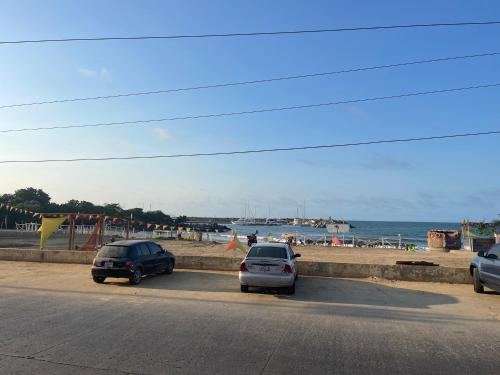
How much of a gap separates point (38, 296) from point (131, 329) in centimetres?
512

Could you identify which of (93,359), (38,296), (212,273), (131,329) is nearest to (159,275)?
(212,273)

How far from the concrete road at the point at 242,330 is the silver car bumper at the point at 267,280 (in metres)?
0.40

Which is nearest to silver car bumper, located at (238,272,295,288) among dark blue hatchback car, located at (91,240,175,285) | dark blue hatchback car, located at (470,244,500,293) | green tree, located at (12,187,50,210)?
dark blue hatchback car, located at (91,240,175,285)

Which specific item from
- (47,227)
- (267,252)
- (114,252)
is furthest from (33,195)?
(267,252)

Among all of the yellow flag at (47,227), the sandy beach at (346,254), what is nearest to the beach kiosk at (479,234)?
the sandy beach at (346,254)

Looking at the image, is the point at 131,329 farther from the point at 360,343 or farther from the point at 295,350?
the point at 360,343

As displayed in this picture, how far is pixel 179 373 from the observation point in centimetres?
615

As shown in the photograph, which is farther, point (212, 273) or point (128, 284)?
point (212, 273)

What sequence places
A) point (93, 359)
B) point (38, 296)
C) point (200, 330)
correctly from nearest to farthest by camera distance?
point (93, 359) → point (200, 330) → point (38, 296)

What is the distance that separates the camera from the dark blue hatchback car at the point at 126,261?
15219mm

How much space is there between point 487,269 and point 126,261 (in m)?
11.0

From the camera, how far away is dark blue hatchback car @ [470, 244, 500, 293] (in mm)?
12992

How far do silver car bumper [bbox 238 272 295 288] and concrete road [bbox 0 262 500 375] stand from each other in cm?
40

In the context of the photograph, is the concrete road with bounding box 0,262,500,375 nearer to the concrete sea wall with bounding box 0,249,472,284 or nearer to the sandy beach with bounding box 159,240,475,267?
the concrete sea wall with bounding box 0,249,472,284
